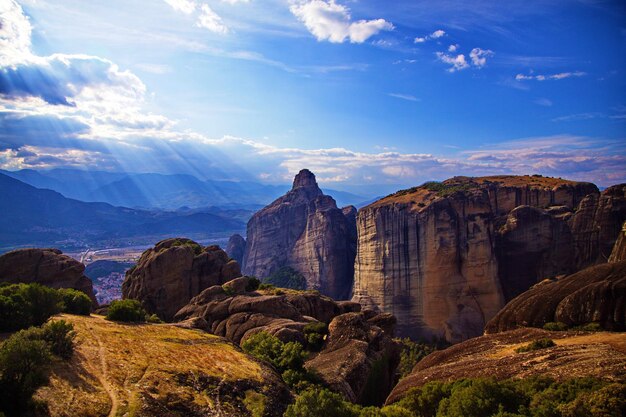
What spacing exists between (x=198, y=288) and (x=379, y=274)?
1544 inches

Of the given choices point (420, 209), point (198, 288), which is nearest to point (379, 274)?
point (420, 209)

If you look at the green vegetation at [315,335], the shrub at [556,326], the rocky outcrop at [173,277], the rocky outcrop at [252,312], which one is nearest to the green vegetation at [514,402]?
the shrub at [556,326]

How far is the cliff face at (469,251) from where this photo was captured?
75.4m

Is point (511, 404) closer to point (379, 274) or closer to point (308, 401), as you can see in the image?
point (308, 401)

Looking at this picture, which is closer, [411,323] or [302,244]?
[411,323]

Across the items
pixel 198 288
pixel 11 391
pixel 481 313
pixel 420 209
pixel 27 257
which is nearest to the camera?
pixel 11 391

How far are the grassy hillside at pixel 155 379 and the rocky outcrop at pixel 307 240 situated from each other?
93.3 m

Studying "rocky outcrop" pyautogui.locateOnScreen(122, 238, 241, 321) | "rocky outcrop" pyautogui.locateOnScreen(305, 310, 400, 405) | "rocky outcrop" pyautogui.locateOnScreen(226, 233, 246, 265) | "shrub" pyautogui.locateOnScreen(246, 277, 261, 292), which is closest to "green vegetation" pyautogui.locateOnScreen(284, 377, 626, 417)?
"rocky outcrop" pyautogui.locateOnScreen(305, 310, 400, 405)

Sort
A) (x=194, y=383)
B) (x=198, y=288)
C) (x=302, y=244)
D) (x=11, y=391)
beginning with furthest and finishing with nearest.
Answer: (x=302, y=244) → (x=198, y=288) → (x=194, y=383) → (x=11, y=391)

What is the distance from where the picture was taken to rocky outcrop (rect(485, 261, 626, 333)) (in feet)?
94.6

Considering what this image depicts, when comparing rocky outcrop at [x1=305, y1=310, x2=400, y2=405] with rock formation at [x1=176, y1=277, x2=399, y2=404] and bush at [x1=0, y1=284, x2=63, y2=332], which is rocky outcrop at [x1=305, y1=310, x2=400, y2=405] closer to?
rock formation at [x1=176, y1=277, x2=399, y2=404]

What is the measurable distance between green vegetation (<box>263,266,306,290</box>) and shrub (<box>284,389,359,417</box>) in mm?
107132

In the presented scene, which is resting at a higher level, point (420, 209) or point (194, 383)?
point (420, 209)

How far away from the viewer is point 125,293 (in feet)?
188
